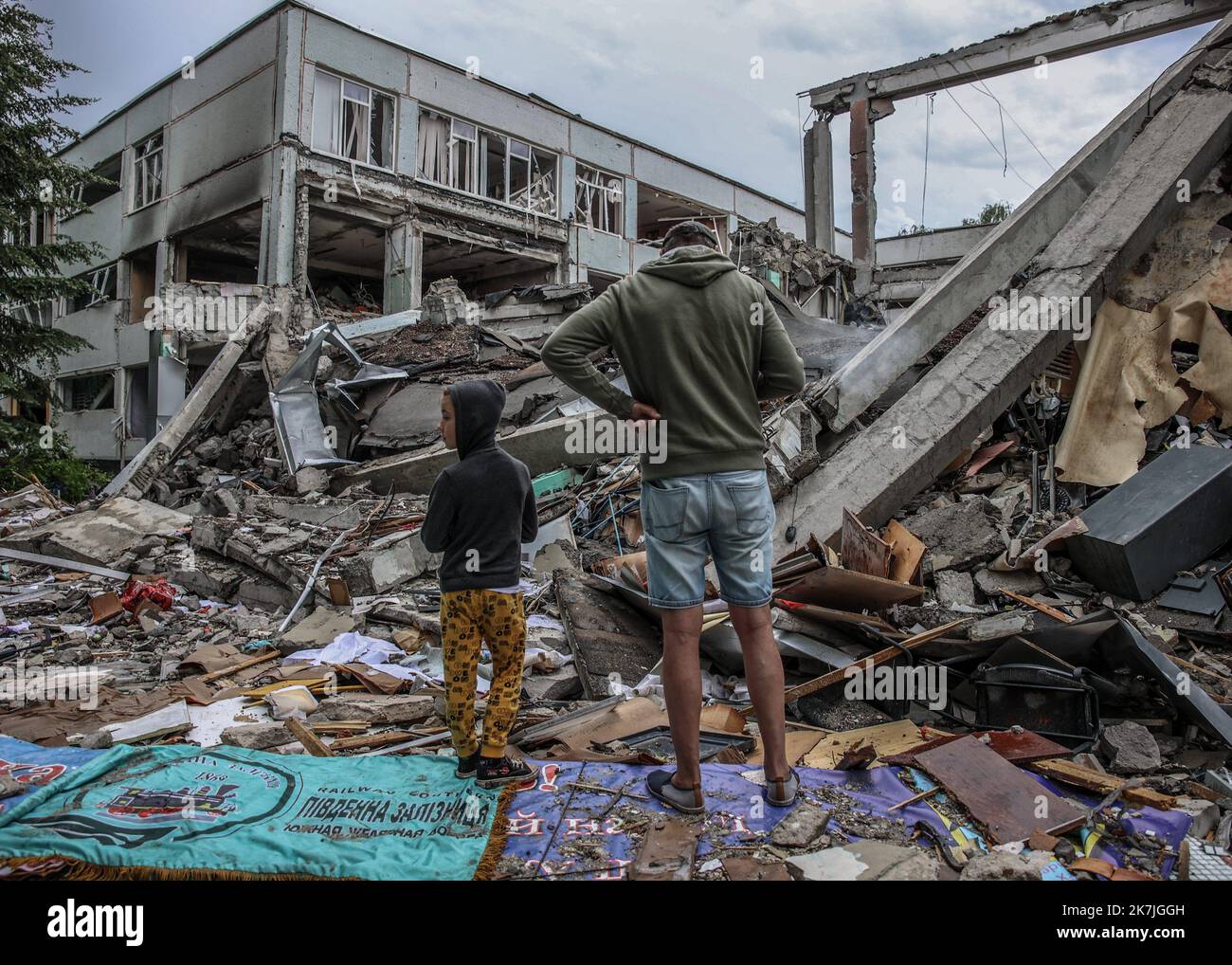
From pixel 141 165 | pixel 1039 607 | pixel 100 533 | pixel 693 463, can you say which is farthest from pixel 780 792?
pixel 141 165

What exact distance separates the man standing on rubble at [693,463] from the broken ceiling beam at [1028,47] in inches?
654

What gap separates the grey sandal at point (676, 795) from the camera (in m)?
2.70

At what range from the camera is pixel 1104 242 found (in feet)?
20.7

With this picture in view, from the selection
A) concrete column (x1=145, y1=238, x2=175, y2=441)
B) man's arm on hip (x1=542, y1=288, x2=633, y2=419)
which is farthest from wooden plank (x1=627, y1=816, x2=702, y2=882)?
concrete column (x1=145, y1=238, x2=175, y2=441)

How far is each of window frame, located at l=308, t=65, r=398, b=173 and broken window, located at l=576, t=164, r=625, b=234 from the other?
5.88m

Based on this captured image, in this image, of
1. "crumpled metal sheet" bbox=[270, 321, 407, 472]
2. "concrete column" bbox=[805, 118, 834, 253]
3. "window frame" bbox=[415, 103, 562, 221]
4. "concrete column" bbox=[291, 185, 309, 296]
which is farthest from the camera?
"window frame" bbox=[415, 103, 562, 221]

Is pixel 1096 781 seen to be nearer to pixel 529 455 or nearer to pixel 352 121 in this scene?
pixel 529 455

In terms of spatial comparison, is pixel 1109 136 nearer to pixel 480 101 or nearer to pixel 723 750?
pixel 723 750

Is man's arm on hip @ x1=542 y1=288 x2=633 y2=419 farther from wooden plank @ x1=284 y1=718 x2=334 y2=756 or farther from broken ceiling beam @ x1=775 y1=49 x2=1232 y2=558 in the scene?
broken ceiling beam @ x1=775 y1=49 x2=1232 y2=558

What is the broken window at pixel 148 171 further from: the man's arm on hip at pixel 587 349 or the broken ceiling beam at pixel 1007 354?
the man's arm on hip at pixel 587 349

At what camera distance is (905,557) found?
16.2 feet

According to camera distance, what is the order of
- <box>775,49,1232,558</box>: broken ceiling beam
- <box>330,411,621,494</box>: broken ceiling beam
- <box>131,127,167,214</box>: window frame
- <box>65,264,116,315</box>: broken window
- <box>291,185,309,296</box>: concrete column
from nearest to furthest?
1. <box>775,49,1232,558</box>: broken ceiling beam
2. <box>330,411,621,494</box>: broken ceiling beam
3. <box>291,185,309,296</box>: concrete column
4. <box>131,127,167,214</box>: window frame
5. <box>65,264,116,315</box>: broken window

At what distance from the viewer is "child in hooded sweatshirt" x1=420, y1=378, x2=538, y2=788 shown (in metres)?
3.11

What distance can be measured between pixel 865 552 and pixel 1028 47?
15.6 metres
